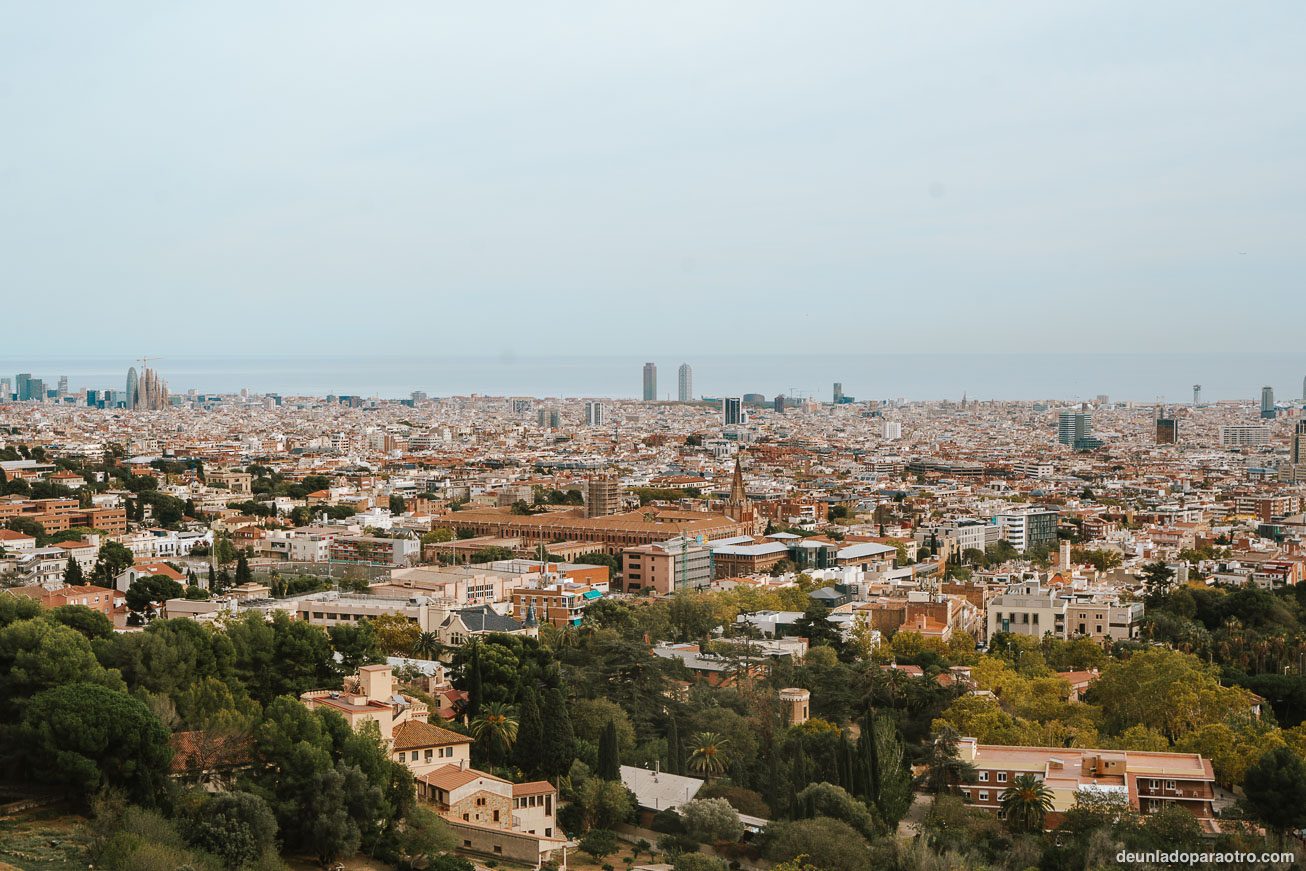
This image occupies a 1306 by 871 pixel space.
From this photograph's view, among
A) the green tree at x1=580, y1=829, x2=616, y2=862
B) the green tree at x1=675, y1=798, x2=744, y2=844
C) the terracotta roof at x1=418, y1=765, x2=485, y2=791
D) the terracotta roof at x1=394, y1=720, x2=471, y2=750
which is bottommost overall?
the green tree at x1=580, y1=829, x2=616, y2=862

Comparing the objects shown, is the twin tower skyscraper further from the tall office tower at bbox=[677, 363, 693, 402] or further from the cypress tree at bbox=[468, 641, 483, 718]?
the cypress tree at bbox=[468, 641, 483, 718]

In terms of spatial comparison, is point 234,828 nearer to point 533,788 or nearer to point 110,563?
point 533,788

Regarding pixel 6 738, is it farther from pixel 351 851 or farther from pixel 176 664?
pixel 351 851

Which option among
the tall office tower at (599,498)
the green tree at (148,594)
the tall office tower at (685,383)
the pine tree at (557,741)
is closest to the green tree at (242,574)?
the green tree at (148,594)

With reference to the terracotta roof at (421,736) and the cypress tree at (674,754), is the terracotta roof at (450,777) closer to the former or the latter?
the terracotta roof at (421,736)

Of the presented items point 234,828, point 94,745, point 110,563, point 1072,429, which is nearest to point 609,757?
point 234,828

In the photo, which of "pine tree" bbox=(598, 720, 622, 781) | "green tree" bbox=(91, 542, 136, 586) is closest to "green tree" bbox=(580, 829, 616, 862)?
"pine tree" bbox=(598, 720, 622, 781)

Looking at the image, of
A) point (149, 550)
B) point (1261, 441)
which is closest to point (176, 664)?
point (149, 550)
